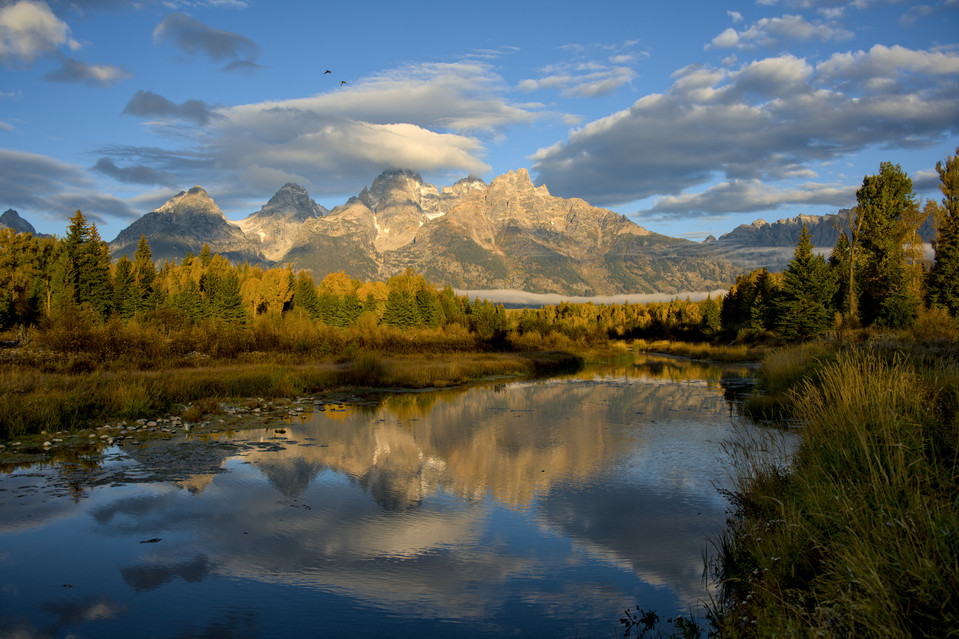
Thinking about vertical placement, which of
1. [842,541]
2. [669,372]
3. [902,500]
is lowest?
[669,372]

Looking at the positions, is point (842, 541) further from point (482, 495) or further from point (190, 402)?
point (190, 402)

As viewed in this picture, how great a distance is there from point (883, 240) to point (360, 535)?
49.5m

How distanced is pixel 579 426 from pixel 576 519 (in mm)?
9504

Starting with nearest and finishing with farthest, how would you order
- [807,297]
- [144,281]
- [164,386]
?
[164,386] < [807,297] < [144,281]

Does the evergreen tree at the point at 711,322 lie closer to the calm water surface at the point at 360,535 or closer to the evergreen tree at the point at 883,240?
the evergreen tree at the point at 883,240

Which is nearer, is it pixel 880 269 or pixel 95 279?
pixel 880 269

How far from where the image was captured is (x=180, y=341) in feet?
105

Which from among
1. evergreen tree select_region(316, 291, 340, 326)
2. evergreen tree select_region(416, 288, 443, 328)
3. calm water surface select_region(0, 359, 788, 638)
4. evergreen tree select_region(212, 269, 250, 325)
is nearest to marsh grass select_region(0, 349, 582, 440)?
calm water surface select_region(0, 359, 788, 638)

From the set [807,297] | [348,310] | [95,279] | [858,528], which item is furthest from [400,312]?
[858,528]

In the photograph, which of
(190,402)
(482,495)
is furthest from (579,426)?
(190,402)

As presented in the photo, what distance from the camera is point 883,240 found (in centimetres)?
4453

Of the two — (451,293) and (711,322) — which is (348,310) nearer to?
(451,293)

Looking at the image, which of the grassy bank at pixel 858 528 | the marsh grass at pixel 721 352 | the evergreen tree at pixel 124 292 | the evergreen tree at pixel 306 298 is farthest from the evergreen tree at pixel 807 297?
the evergreen tree at pixel 124 292

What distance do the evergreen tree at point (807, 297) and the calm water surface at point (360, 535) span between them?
136ft
